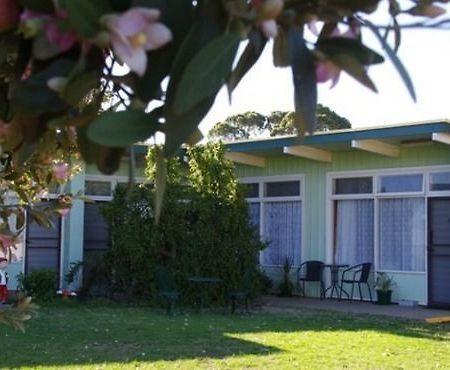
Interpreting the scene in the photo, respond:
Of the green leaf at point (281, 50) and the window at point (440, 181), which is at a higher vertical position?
the window at point (440, 181)

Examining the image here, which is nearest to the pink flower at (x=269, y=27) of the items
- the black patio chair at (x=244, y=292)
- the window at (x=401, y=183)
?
the black patio chair at (x=244, y=292)

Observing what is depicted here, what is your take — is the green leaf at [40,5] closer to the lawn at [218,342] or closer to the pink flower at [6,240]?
the pink flower at [6,240]

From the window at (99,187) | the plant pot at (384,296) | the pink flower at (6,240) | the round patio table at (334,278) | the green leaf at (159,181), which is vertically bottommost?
the plant pot at (384,296)

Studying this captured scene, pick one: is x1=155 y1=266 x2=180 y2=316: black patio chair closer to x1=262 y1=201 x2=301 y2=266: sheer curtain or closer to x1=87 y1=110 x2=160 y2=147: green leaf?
x1=262 y1=201 x2=301 y2=266: sheer curtain

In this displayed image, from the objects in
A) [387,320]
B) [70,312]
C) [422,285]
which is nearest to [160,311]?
[70,312]

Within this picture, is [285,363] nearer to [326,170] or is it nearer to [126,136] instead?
[126,136]

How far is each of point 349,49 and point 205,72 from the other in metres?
0.22

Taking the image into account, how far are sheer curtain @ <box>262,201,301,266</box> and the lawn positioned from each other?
411cm

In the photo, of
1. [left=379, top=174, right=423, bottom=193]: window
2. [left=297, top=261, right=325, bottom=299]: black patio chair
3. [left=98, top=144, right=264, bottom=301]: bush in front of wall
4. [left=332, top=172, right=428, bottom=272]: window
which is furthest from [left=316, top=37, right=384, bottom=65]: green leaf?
[left=297, top=261, right=325, bottom=299]: black patio chair

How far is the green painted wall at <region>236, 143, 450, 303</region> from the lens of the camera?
46.5 feet

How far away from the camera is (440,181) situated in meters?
14.0

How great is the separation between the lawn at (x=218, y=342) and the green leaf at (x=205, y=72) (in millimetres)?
6559

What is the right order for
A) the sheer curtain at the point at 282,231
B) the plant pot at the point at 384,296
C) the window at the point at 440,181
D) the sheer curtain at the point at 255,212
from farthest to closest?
the sheer curtain at the point at 255,212 → the sheer curtain at the point at 282,231 → the plant pot at the point at 384,296 → the window at the point at 440,181

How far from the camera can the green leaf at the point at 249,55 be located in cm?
118
